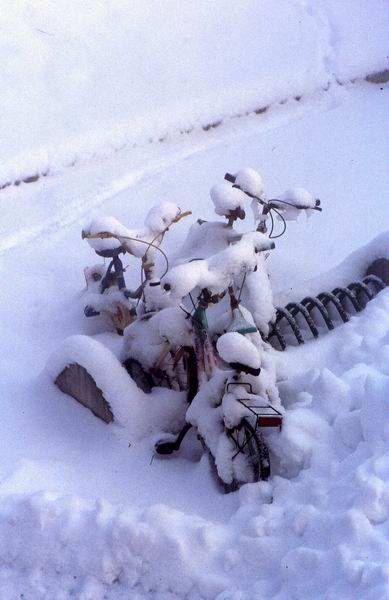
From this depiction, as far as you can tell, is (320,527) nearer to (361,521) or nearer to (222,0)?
(361,521)

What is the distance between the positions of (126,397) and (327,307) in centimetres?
145

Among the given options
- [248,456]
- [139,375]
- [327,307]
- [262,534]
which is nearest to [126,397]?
[139,375]

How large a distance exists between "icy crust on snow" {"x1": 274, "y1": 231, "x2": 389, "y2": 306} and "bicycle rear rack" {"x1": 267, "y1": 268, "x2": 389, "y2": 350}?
0.05 m

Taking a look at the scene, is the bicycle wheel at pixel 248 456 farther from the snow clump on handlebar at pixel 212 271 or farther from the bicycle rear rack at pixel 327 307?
the bicycle rear rack at pixel 327 307

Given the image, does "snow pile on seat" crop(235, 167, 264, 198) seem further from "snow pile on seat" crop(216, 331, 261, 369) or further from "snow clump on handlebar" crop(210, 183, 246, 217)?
"snow pile on seat" crop(216, 331, 261, 369)

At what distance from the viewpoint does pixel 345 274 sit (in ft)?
14.3

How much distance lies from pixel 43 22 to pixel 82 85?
1.02m

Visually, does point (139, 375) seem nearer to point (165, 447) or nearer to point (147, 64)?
point (165, 447)

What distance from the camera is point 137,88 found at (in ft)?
23.0

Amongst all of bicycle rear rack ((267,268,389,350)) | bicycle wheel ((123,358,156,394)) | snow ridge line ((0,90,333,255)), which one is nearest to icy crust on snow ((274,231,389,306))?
bicycle rear rack ((267,268,389,350))

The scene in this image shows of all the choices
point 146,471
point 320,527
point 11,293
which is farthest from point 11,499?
point 11,293

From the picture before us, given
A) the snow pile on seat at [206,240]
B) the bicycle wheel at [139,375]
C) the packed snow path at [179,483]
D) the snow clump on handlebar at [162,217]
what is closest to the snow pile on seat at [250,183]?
the snow pile on seat at [206,240]

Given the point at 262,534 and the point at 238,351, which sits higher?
the point at 238,351

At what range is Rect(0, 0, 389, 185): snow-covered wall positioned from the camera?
634 centimetres
